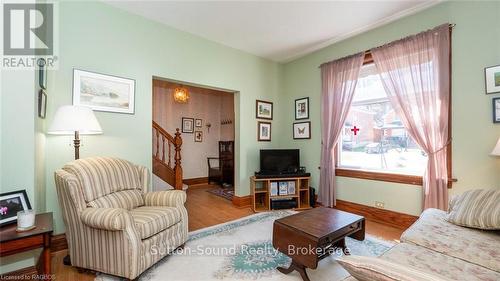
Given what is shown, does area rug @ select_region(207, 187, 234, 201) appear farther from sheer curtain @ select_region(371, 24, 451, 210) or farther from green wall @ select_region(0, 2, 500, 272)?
sheer curtain @ select_region(371, 24, 451, 210)

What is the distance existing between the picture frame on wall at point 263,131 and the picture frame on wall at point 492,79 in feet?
9.71

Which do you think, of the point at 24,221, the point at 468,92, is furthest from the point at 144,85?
the point at 468,92

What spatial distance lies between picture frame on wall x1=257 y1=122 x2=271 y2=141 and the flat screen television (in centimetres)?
40

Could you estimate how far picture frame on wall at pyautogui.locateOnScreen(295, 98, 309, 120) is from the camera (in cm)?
405

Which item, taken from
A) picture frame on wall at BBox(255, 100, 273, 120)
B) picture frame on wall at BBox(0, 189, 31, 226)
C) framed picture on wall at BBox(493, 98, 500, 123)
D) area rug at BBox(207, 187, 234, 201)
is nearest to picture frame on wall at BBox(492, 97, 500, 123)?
framed picture on wall at BBox(493, 98, 500, 123)

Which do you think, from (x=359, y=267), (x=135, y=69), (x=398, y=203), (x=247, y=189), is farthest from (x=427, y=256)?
(x=135, y=69)

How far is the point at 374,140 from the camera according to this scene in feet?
10.7

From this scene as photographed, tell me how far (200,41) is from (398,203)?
146 inches

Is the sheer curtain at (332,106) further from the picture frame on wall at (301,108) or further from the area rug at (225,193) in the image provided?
the area rug at (225,193)

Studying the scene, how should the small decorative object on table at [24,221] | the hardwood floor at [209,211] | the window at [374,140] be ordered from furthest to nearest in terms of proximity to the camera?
1. the hardwood floor at [209,211]
2. the window at [374,140]
3. the small decorative object on table at [24,221]

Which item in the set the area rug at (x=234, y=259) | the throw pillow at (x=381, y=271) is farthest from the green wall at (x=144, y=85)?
the throw pillow at (x=381, y=271)

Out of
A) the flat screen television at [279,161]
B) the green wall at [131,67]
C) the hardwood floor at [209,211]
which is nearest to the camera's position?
the green wall at [131,67]

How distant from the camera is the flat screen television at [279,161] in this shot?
12.7 ft

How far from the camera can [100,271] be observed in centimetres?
184
